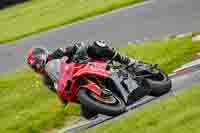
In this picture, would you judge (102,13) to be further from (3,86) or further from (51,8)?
(3,86)

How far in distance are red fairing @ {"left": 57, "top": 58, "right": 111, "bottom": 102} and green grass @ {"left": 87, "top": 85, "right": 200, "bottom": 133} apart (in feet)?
3.71

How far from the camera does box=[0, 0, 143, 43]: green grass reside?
941 inches

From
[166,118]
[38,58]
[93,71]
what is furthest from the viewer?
[166,118]

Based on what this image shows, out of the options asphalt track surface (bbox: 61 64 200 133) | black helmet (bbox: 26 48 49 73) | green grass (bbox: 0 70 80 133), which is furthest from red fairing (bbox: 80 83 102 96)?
green grass (bbox: 0 70 80 133)

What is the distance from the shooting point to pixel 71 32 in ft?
72.0

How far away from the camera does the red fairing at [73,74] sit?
9312 millimetres

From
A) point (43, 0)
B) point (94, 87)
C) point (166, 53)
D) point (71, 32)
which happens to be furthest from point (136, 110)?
point (43, 0)

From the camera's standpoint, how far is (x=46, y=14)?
27.0m

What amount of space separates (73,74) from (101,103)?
686 millimetres

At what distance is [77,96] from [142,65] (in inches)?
49.8

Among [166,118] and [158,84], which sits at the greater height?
[158,84]

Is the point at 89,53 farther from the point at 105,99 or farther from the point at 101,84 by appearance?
the point at 105,99

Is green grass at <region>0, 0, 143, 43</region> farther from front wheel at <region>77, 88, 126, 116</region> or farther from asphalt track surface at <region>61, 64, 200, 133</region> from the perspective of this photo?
front wheel at <region>77, 88, 126, 116</region>

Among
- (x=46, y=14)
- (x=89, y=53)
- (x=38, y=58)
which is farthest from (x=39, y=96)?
(x=46, y=14)
